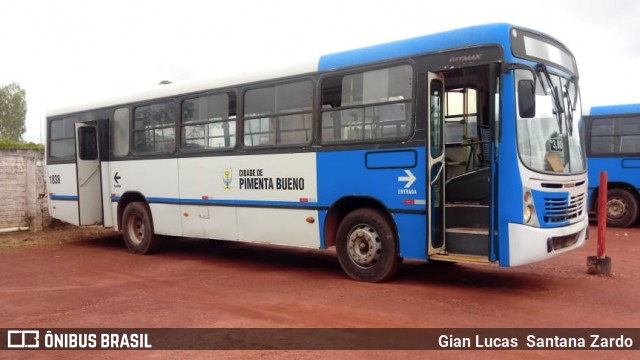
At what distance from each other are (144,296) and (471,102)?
5.02m

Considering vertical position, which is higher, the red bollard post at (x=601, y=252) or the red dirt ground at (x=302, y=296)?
the red bollard post at (x=601, y=252)

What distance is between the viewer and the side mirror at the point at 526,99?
20.5ft


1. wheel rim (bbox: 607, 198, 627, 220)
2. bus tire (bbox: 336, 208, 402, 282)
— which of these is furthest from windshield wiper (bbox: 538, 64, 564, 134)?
wheel rim (bbox: 607, 198, 627, 220)

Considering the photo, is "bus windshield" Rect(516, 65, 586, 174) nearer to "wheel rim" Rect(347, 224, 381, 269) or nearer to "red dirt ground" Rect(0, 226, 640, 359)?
"red dirt ground" Rect(0, 226, 640, 359)

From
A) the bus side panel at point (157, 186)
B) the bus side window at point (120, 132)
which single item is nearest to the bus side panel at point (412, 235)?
the bus side panel at point (157, 186)

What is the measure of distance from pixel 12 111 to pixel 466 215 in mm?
59257

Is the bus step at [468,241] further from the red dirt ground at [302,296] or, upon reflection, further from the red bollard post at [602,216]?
the red bollard post at [602,216]

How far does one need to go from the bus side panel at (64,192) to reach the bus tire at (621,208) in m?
12.2

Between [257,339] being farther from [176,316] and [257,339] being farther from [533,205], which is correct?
[533,205]

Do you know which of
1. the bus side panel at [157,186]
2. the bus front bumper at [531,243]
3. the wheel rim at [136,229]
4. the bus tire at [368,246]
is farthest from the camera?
the wheel rim at [136,229]

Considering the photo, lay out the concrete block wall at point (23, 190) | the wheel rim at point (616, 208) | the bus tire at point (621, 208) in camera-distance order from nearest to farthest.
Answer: the bus tire at point (621, 208) < the wheel rim at point (616, 208) < the concrete block wall at point (23, 190)

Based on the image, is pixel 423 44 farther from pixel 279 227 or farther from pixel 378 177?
pixel 279 227

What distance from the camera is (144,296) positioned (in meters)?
6.99

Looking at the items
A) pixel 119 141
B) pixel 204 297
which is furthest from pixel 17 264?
pixel 204 297
